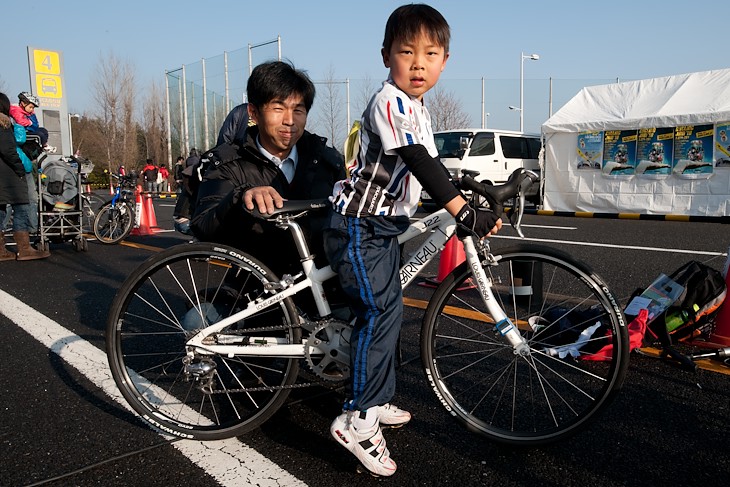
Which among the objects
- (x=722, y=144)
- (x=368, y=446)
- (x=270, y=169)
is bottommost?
(x=368, y=446)

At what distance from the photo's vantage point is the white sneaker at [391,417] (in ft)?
8.53

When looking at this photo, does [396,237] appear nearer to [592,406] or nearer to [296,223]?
[296,223]

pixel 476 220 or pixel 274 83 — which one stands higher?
pixel 274 83

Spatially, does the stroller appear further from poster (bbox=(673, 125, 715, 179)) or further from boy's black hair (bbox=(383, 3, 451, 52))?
poster (bbox=(673, 125, 715, 179))

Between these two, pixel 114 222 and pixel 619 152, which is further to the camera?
pixel 619 152

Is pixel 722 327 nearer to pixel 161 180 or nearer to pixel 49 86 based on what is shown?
pixel 49 86

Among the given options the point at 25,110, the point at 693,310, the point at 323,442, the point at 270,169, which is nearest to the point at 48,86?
the point at 25,110

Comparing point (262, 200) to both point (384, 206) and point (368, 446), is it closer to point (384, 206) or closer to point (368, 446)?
point (384, 206)

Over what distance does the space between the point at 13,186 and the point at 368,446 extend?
267 inches

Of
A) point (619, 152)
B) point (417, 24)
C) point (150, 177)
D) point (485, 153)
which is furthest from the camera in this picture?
point (150, 177)

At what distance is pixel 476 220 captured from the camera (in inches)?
84.0

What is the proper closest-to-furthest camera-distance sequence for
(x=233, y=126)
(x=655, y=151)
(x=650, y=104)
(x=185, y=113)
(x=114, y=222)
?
(x=233, y=126), (x=114, y=222), (x=655, y=151), (x=650, y=104), (x=185, y=113)

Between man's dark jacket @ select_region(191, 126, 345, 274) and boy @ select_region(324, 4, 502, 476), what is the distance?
0.36 meters

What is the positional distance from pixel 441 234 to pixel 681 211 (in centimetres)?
1272
